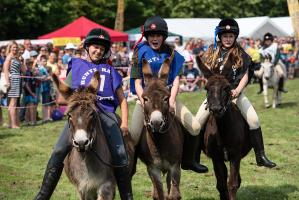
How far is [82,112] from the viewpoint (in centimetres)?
636

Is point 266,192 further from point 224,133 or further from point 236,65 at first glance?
point 236,65

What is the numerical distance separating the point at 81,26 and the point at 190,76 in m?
6.57

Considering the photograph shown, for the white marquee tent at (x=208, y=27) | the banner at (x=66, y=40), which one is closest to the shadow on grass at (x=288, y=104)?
the banner at (x=66, y=40)

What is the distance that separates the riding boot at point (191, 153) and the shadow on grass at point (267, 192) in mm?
1042

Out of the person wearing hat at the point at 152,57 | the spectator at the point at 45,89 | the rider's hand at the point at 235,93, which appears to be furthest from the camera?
the spectator at the point at 45,89

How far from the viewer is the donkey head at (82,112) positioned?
20.2 feet

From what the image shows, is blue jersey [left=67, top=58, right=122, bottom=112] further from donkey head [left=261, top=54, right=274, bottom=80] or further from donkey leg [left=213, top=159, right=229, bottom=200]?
donkey head [left=261, top=54, right=274, bottom=80]

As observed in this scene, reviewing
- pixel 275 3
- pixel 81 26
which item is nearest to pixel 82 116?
pixel 81 26

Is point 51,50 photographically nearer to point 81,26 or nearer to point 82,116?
point 81,26

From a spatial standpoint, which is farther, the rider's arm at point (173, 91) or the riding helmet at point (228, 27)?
the riding helmet at point (228, 27)

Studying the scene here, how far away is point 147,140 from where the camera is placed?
845 centimetres

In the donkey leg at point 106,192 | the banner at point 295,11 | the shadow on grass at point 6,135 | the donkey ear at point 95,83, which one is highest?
the banner at point 295,11

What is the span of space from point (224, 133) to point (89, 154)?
2.80 m

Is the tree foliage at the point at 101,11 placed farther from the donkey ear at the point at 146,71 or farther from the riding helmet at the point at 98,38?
the riding helmet at the point at 98,38
